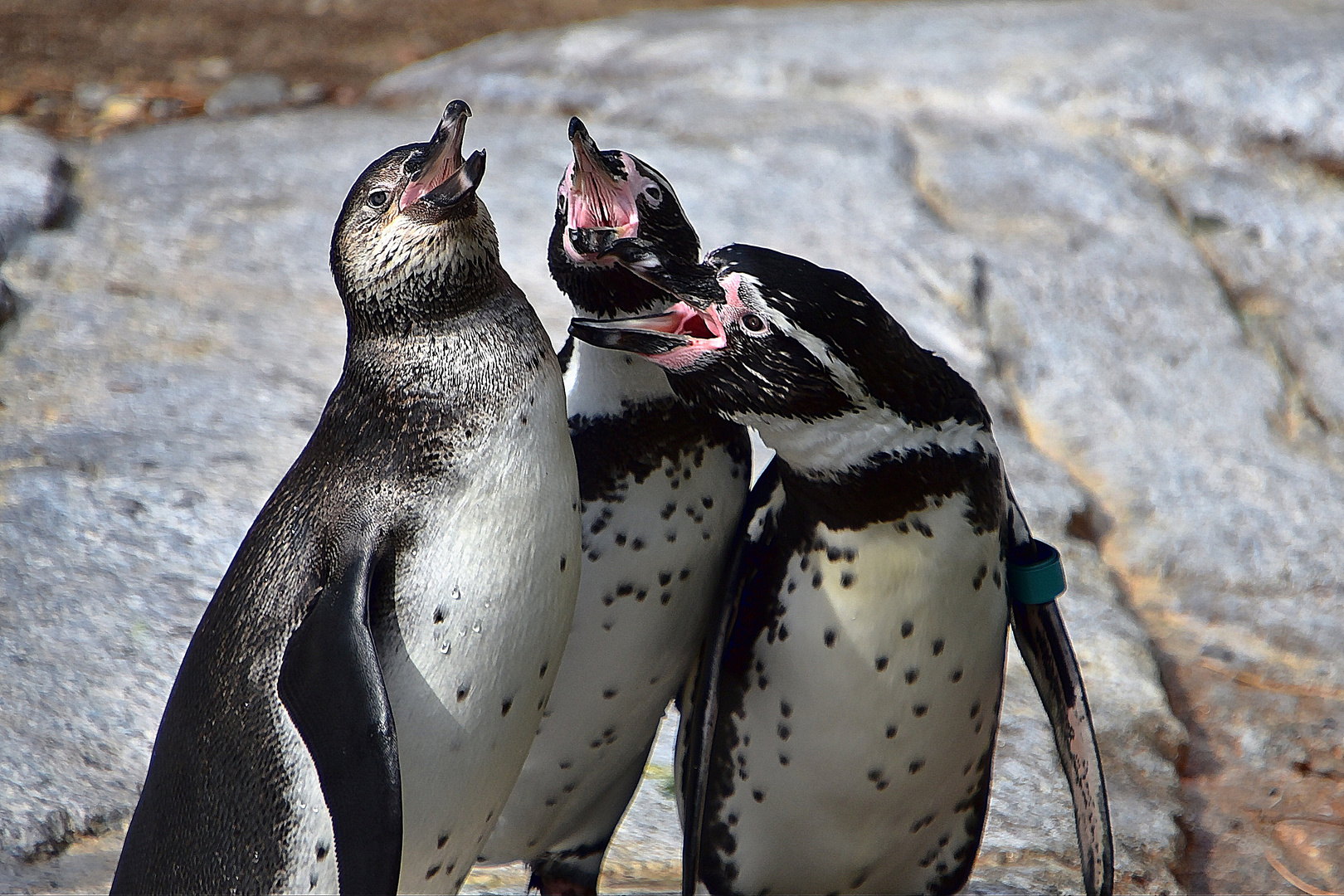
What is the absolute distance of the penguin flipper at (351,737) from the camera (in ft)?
4.59

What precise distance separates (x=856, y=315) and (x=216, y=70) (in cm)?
647

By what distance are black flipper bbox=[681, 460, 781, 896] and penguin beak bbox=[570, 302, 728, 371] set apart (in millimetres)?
274

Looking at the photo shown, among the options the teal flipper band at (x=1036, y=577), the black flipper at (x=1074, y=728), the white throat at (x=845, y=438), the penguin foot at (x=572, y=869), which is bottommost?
the penguin foot at (x=572, y=869)

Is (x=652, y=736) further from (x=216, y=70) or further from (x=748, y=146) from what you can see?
(x=216, y=70)

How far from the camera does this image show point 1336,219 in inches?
184

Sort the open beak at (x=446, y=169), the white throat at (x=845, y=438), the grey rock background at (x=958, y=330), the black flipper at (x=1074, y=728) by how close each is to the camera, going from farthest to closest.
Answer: the grey rock background at (x=958, y=330) < the black flipper at (x=1074, y=728) < the white throat at (x=845, y=438) < the open beak at (x=446, y=169)

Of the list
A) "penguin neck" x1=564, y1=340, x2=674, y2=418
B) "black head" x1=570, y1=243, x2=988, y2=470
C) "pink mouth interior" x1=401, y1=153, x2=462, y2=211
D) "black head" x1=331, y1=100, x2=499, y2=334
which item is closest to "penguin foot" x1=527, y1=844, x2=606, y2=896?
"penguin neck" x1=564, y1=340, x2=674, y2=418

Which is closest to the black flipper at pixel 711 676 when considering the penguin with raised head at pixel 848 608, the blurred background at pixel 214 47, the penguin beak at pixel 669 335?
the penguin with raised head at pixel 848 608

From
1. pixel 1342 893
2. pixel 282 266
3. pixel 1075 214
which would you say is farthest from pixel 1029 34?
pixel 1342 893

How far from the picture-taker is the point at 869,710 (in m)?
1.80

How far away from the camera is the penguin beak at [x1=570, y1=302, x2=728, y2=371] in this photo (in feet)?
5.19

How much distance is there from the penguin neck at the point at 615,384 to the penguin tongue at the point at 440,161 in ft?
1.23

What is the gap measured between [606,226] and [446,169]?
0.89 feet

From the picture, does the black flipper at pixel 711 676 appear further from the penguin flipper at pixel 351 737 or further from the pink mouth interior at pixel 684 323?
the penguin flipper at pixel 351 737
